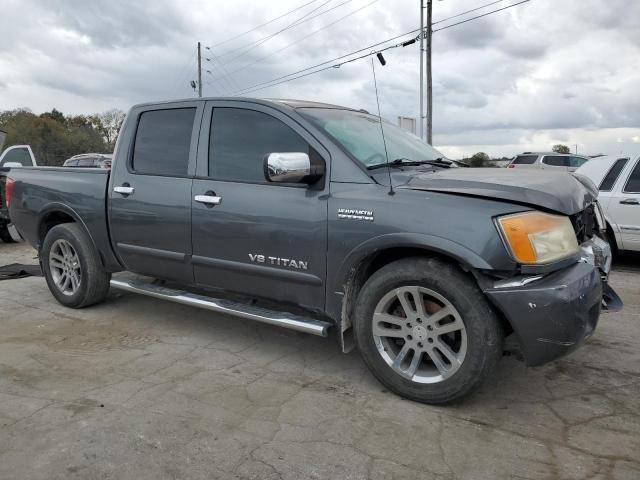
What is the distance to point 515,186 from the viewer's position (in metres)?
2.96

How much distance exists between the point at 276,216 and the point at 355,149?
68 centimetres

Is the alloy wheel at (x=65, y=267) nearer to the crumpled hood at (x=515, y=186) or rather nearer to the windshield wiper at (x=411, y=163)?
the windshield wiper at (x=411, y=163)

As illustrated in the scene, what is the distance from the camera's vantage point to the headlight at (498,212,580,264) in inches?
109

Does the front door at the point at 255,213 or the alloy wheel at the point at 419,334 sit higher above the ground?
the front door at the point at 255,213

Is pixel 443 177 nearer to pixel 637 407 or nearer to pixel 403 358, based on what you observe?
pixel 403 358

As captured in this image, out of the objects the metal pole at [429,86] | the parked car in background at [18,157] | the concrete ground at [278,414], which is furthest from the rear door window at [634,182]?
the metal pole at [429,86]

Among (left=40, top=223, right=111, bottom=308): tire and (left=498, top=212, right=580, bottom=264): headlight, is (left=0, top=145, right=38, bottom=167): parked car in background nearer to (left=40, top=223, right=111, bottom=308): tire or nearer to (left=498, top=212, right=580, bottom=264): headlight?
(left=40, top=223, right=111, bottom=308): tire

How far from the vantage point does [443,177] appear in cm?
333

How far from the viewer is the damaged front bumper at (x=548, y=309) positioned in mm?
2721

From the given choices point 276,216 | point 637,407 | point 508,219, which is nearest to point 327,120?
point 276,216

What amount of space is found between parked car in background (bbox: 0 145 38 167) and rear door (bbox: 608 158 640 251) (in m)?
9.62

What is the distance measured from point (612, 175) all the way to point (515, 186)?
509 cm

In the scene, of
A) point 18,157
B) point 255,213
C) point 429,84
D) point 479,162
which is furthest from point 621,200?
point 429,84

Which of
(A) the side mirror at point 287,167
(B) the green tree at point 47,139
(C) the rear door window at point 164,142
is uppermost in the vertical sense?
(B) the green tree at point 47,139
